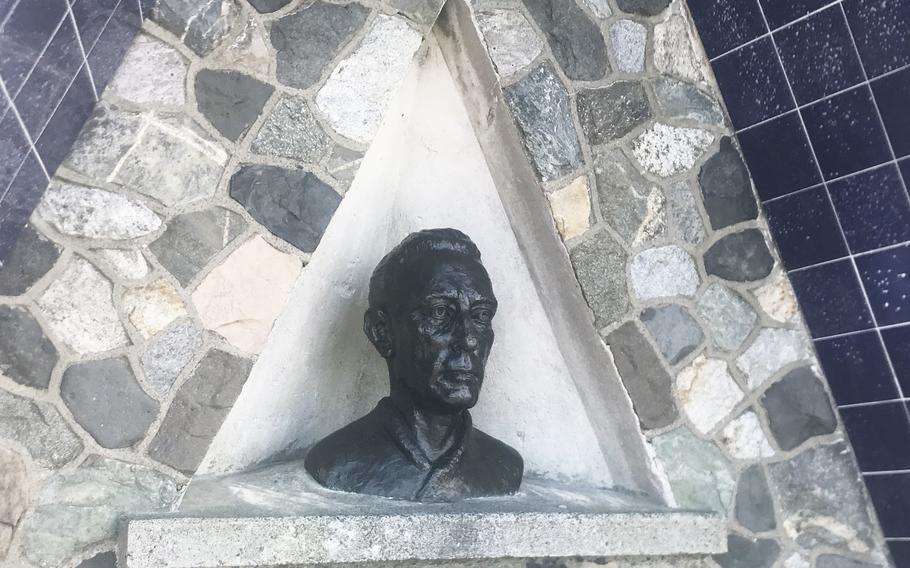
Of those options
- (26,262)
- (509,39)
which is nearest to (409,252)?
(509,39)

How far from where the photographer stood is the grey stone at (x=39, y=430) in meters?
2.42

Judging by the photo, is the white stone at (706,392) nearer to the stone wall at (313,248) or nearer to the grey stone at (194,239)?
the stone wall at (313,248)

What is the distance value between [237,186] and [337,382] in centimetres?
66

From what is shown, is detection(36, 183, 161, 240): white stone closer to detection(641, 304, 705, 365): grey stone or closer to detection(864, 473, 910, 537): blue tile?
A: detection(641, 304, 705, 365): grey stone

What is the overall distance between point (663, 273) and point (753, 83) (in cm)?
62

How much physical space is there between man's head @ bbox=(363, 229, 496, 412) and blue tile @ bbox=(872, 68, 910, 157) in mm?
1166

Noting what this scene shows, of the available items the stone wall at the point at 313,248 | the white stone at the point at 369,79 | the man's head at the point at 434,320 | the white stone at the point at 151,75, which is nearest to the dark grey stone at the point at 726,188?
the stone wall at the point at 313,248

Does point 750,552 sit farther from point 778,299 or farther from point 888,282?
point 888,282

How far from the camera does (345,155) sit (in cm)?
283

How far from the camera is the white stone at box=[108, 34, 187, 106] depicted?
2.61 meters

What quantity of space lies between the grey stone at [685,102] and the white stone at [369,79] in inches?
30.0

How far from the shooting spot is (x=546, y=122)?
120 inches

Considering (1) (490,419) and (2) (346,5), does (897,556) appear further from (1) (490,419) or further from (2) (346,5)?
(2) (346,5)

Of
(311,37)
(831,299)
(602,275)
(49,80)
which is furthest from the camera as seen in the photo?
(831,299)
